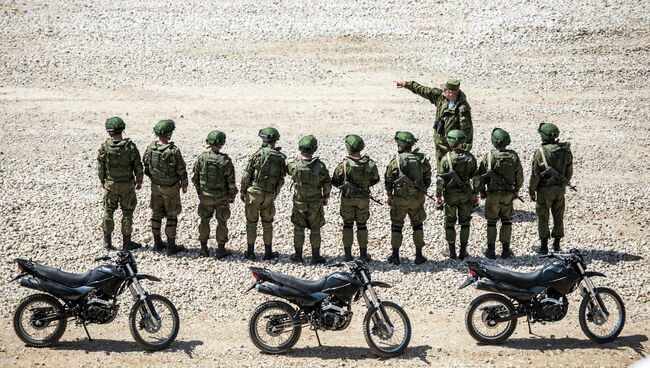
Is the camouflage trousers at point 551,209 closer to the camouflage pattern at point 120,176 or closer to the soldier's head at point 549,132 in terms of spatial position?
the soldier's head at point 549,132

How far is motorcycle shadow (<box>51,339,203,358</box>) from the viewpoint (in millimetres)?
13125

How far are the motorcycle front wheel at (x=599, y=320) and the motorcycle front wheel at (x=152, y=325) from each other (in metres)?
5.43

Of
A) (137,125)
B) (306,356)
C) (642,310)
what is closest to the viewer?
(306,356)

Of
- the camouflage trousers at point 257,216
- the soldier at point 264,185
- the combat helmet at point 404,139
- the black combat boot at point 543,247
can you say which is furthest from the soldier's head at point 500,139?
the camouflage trousers at point 257,216

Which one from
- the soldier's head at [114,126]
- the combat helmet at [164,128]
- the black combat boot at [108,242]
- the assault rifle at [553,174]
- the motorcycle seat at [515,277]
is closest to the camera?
the motorcycle seat at [515,277]

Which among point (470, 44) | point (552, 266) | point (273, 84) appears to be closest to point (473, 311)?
point (552, 266)

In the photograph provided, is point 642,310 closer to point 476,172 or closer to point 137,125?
point 476,172

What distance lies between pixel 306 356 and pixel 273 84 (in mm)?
12667

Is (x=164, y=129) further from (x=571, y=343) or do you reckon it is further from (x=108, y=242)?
(x=571, y=343)

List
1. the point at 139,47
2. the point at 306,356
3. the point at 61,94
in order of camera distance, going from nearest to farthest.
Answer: the point at 306,356 → the point at 61,94 → the point at 139,47

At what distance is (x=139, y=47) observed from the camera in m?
26.3

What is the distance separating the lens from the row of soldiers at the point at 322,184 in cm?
1566

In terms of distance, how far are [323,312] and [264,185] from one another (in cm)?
342

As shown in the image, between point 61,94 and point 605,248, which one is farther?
point 61,94
